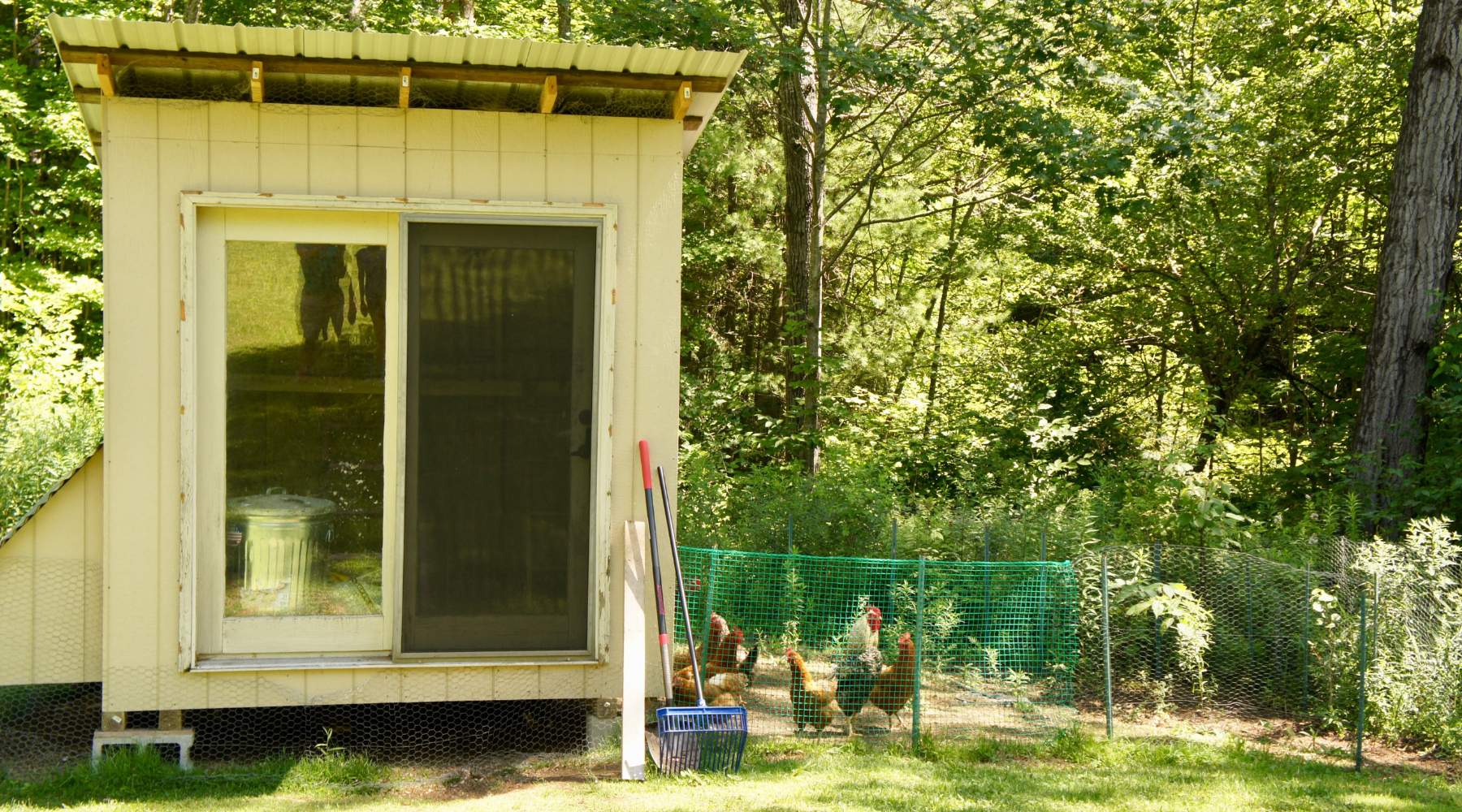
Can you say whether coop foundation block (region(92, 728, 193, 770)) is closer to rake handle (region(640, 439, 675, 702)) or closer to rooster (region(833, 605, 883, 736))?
rake handle (region(640, 439, 675, 702))

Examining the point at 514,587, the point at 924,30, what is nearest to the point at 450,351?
the point at 514,587

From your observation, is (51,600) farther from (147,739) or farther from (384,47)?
(384,47)

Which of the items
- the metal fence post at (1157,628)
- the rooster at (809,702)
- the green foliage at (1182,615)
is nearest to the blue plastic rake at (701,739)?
the rooster at (809,702)

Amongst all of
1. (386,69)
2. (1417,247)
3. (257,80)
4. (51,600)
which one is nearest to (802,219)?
(1417,247)

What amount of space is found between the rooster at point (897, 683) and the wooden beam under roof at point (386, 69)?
289cm

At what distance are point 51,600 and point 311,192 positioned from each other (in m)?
2.15

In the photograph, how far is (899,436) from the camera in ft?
39.1

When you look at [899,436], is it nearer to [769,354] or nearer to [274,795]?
[769,354]

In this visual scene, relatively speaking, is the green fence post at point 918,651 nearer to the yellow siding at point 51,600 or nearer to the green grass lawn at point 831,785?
the green grass lawn at point 831,785

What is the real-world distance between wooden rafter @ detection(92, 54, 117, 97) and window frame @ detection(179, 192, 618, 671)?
0.51 meters

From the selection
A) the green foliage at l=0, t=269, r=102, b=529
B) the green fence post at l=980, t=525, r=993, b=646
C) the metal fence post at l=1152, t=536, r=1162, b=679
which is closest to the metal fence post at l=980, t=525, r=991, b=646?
the green fence post at l=980, t=525, r=993, b=646

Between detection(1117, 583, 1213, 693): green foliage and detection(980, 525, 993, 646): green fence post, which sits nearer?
detection(980, 525, 993, 646): green fence post

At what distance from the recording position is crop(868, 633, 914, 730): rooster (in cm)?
569

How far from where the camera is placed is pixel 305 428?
5043 mm
